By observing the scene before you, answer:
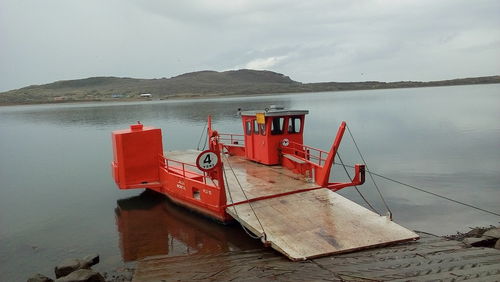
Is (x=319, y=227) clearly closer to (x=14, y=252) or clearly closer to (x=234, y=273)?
(x=234, y=273)

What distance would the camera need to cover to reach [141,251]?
12.8m

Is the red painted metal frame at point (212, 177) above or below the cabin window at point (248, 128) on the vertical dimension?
below

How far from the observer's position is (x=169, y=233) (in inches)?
557

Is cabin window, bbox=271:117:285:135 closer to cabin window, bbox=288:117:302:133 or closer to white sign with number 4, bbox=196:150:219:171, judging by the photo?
cabin window, bbox=288:117:302:133

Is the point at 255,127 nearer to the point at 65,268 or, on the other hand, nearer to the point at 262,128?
the point at 262,128

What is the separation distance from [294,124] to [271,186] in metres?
4.02

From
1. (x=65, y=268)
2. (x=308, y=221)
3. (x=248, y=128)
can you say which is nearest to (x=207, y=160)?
(x=308, y=221)

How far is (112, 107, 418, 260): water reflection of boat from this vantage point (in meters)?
9.17

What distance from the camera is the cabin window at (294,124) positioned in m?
16.3

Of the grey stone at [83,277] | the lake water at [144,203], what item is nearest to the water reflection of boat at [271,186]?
the lake water at [144,203]

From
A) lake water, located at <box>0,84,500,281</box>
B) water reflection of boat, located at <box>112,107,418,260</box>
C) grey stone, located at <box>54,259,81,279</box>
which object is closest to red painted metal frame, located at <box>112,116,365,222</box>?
water reflection of boat, located at <box>112,107,418,260</box>

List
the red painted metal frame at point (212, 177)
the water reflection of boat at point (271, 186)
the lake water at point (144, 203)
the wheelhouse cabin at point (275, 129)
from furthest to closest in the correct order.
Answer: the wheelhouse cabin at point (275, 129) < the lake water at point (144, 203) < the red painted metal frame at point (212, 177) < the water reflection of boat at point (271, 186)

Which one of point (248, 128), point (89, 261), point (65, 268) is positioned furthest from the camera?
point (248, 128)

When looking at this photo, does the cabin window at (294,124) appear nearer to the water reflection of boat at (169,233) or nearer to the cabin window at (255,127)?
the cabin window at (255,127)
